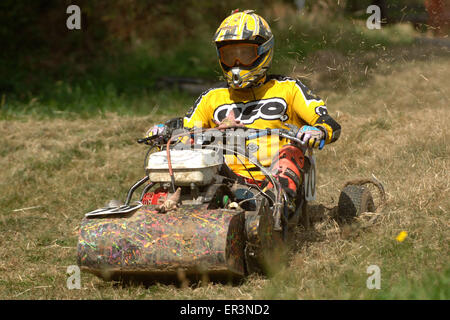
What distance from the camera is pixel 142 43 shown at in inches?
711

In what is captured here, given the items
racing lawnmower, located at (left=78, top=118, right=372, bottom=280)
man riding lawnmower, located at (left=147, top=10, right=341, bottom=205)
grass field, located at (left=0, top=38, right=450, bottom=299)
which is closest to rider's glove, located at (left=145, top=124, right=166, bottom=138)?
man riding lawnmower, located at (left=147, top=10, right=341, bottom=205)

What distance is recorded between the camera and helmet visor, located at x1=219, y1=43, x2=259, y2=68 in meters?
5.72

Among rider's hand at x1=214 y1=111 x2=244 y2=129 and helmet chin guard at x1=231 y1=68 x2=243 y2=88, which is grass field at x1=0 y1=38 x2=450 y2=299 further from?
helmet chin guard at x1=231 y1=68 x2=243 y2=88

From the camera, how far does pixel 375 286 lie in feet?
14.0

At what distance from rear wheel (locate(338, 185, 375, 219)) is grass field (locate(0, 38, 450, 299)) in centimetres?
15

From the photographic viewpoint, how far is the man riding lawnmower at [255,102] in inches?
214

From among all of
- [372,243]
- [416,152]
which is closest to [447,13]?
[416,152]

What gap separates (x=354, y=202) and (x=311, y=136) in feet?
3.51

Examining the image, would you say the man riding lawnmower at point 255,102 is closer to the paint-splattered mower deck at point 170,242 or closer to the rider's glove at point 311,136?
the rider's glove at point 311,136

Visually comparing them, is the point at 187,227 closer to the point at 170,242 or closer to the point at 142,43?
the point at 170,242

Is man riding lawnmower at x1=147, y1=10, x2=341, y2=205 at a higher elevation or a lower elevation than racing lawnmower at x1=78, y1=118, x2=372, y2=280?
higher

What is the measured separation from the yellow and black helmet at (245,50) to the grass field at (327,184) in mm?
1459

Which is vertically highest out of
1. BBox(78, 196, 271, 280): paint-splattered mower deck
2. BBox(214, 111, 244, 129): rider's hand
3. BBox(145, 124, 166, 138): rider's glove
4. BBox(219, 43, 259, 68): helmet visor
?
BBox(219, 43, 259, 68): helmet visor

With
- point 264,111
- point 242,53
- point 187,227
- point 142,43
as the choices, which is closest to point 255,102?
point 264,111
